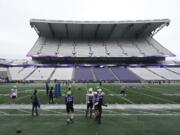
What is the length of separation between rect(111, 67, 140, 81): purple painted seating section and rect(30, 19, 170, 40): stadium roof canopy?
50.5 feet

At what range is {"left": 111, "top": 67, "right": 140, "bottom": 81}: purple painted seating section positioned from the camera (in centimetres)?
7062

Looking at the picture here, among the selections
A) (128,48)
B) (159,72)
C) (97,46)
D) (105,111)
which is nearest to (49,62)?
(97,46)

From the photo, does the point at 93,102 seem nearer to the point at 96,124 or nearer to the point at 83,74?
the point at 96,124

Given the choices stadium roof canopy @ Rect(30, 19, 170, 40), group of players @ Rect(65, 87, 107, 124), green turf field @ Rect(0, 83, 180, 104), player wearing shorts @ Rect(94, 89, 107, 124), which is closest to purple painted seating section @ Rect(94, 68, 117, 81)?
stadium roof canopy @ Rect(30, 19, 170, 40)

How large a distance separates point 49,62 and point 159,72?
1360 inches

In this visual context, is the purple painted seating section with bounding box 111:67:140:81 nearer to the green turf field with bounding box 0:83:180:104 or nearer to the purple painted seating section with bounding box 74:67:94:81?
the purple painted seating section with bounding box 74:67:94:81

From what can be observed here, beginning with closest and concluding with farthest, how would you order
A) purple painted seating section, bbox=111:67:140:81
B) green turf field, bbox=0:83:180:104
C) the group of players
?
the group of players, green turf field, bbox=0:83:180:104, purple painted seating section, bbox=111:67:140:81

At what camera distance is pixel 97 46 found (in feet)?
310

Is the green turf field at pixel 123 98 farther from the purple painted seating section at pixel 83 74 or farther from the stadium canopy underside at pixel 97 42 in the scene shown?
the stadium canopy underside at pixel 97 42

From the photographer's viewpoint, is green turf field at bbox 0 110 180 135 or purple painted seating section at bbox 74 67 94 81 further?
purple painted seating section at bbox 74 67 94 81

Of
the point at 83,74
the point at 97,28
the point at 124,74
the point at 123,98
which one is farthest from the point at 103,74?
the point at 123,98

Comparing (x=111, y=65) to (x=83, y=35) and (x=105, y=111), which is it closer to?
(x=83, y=35)

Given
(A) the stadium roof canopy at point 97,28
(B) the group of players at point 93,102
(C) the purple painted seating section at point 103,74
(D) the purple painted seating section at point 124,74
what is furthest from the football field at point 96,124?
(A) the stadium roof canopy at point 97,28

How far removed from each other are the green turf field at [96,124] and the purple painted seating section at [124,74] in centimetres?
5098
